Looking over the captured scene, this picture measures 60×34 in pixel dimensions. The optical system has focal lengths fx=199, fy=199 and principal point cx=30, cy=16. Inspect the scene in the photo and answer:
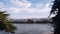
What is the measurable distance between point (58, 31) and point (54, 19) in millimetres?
547

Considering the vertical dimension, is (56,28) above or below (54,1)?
below

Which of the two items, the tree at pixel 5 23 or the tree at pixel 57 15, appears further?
the tree at pixel 5 23

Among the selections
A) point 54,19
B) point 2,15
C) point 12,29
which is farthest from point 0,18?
point 54,19

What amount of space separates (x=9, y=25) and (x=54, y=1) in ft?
10.8

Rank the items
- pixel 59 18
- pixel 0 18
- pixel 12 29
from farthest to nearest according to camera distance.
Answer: pixel 12 29 → pixel 0 18 → pixel 59 18

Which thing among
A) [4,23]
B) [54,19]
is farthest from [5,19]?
[54,19]

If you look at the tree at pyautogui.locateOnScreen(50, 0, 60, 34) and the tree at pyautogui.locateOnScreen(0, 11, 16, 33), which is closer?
the tree at pyautogui.locateOnScreen(50, 0, 60, 34)

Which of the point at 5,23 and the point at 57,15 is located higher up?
the point at 57,15

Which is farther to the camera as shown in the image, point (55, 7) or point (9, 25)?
point (9, 25)

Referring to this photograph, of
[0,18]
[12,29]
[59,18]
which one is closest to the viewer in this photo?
[59,18]

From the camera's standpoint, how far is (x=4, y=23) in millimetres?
10656

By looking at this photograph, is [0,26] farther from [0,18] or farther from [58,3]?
[58,3]

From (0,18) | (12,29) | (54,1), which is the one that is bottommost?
(12,29)

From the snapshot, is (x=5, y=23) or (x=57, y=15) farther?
(x=5, y=23)
